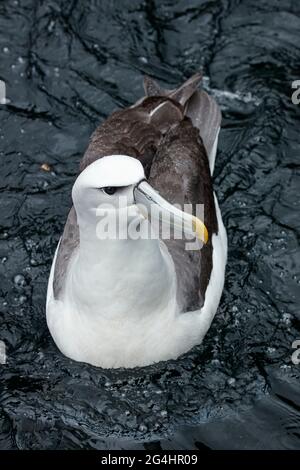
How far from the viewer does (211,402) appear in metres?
8.32

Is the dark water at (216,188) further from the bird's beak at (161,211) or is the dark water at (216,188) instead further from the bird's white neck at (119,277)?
the bird's beak at (161,211)

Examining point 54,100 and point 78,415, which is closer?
point 78,415

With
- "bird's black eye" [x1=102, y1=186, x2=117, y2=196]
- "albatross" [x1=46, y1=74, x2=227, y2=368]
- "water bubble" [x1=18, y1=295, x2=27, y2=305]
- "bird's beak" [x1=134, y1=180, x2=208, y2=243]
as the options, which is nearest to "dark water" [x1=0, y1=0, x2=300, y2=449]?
"water bubble" [x1=18, y1=295, x2=27, y2=305]

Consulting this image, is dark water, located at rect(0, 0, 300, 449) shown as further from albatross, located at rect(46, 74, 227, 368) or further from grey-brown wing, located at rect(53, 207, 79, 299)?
grey-brown wing, located at rect(53, 207, 79, 299)

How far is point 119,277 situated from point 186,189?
4.38ft

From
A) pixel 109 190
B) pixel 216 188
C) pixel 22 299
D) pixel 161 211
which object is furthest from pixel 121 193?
pixel 216 188

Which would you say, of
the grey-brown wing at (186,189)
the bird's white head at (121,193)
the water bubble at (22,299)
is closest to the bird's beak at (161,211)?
the bird's white head at (121,193)

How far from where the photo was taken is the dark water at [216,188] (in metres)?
8.24

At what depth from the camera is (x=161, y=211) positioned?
7309 millimetres

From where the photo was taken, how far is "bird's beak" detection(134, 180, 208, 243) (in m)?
7.23

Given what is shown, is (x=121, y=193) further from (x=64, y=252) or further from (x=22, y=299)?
(x=22, y=299)
